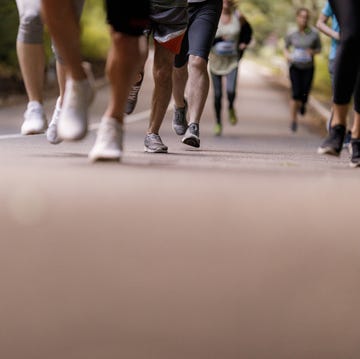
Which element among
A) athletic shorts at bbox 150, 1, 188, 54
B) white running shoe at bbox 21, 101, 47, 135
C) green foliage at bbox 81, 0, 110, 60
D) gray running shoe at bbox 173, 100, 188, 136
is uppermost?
athletic shorts at bbox 150, 1, 188, 54

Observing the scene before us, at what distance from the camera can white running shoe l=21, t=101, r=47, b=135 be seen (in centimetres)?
749

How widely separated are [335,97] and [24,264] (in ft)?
11.5

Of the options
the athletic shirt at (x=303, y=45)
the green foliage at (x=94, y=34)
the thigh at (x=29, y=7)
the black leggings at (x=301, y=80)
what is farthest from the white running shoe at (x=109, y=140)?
the green foliage at (x=94, y=34)

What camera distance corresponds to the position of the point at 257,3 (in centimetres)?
7988

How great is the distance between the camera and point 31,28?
7.52 metres

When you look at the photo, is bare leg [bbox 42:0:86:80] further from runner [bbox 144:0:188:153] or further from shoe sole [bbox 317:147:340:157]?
runner [bbox 144:0:188:153]

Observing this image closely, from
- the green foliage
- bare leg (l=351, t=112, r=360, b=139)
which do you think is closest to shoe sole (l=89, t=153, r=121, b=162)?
bare leg (l=351, t=112, r=360, b=139)

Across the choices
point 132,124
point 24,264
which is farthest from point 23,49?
point 132,124

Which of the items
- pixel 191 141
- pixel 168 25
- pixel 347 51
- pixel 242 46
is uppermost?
pixel 347 51

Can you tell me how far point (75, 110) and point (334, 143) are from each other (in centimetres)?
168

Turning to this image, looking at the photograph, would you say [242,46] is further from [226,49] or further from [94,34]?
[94,34]

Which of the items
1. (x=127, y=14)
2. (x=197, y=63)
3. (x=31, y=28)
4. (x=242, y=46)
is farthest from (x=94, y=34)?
(x=127, y=14)

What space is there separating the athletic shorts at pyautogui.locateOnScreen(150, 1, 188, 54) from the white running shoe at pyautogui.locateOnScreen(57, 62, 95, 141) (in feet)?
6.26

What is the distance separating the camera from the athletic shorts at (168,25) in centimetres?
823
